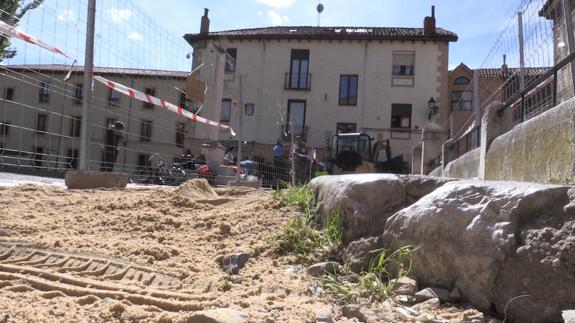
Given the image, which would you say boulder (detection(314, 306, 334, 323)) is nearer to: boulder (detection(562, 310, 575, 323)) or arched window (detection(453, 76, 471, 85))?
boulder (detection(562, 310, 575, 323))

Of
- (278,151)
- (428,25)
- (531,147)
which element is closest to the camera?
(531,147)

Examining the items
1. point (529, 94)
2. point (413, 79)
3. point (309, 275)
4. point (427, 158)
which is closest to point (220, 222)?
point (309, 275)

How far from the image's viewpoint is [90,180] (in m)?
6.51

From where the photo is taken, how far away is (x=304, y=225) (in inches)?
143

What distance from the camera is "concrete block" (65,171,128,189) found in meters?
6.43

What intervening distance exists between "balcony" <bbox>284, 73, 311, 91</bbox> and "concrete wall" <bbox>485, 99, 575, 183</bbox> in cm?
2411

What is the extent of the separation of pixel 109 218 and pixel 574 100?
142 inches

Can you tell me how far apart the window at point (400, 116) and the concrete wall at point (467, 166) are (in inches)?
778

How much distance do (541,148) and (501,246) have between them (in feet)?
5.22

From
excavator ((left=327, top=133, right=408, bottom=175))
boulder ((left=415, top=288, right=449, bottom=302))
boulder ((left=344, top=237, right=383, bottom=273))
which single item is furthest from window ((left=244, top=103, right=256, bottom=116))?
boulder ((left=415, top=288, right=449, bottom=302))

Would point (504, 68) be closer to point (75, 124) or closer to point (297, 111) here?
point (75, 124)

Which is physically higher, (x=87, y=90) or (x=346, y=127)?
(x=346, y=127)

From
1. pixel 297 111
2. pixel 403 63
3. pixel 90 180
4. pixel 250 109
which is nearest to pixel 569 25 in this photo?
pixel 90 180

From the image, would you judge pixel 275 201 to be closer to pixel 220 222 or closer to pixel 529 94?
pixel 220 222
